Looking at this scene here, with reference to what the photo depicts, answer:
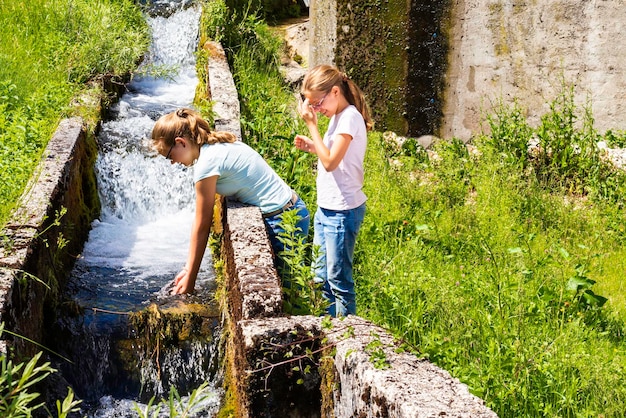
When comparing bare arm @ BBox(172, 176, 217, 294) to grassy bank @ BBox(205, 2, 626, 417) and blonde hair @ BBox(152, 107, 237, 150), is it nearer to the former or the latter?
blonde hair @ BBox(152, 107, 237, 150)

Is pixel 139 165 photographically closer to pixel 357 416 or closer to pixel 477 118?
pixel 477 118

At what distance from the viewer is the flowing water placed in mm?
4945

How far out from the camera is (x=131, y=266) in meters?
6.14

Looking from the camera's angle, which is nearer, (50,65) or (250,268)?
(250,268)

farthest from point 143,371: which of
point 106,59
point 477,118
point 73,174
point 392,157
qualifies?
point 106,59

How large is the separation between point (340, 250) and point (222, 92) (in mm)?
3997

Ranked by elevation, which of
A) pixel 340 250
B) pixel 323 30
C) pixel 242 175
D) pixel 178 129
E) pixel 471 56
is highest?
pixel 323 30

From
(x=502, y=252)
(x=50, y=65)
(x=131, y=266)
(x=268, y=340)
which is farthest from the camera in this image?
(x=50, y=65)

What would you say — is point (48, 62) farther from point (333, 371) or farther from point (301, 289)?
point (333, 371)

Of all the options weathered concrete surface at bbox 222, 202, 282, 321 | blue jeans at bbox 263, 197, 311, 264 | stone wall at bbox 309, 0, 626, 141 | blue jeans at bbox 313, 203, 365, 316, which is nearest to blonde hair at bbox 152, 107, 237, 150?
weathered concrete surface at bbox 222, 202, 282, 321

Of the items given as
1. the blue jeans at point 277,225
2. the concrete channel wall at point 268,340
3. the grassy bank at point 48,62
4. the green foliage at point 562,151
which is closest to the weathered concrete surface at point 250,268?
the concrete channel wall at point 268,340

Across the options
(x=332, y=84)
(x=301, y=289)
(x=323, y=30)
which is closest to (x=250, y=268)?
(x=301, y=289)

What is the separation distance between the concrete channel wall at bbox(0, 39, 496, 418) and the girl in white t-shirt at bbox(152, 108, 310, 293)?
0.13 metres

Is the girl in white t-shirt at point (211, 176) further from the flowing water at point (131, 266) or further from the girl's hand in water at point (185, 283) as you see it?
the flowing water at point (131, 266)
